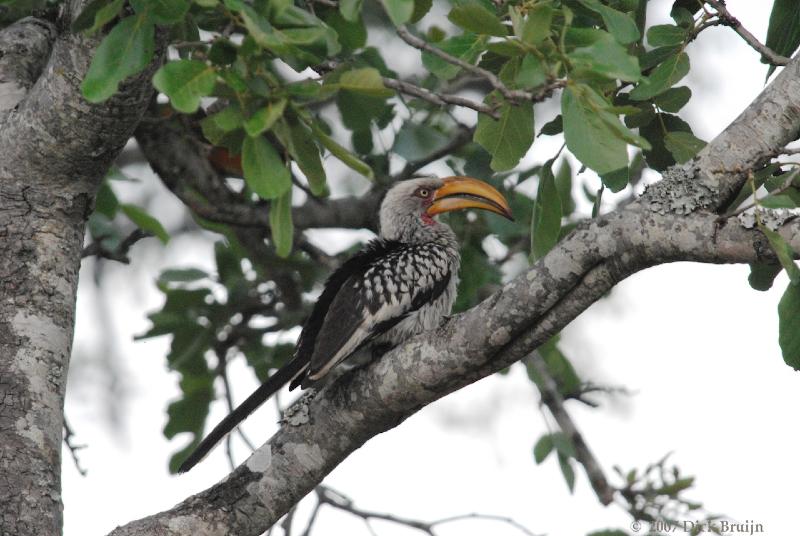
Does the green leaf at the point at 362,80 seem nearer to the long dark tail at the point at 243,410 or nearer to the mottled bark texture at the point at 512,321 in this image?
the mottled bark texture at the point at 512,321

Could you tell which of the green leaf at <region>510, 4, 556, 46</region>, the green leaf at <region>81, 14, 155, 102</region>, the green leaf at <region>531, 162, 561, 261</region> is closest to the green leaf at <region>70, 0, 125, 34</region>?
the green leaf at <region>81, 14, 155, 102</region>

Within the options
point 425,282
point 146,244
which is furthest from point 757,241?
point 146,244

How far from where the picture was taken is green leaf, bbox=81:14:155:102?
210 cm

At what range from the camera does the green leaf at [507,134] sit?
2492 mm

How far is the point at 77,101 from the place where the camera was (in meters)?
2.77

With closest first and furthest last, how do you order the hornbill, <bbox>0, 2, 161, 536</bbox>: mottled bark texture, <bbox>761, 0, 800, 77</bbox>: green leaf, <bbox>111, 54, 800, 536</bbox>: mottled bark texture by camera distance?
1. <bbox>111, 54, 800, 536</bbox>: mottled bark texture
2. <bbox>0, 2, 161, 536</bbox>: mottled bark texture
3. <bbox>761, 0, 800, 77</bbox>: green leaf
4. the hornbill

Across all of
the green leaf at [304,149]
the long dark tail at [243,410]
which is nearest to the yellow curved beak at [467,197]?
the long dark tail at [243,410]

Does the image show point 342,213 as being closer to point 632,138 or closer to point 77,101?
point 77,101

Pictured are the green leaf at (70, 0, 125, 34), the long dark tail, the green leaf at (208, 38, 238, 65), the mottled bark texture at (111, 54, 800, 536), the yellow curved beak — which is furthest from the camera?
the yellow curved beak

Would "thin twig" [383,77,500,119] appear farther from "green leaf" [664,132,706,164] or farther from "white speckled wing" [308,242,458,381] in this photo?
"white speckled wing" [308,242,458,381]

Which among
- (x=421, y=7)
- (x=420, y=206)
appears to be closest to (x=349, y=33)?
(x=421, y=7)

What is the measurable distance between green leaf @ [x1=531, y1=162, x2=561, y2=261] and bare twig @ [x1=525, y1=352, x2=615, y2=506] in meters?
1.40

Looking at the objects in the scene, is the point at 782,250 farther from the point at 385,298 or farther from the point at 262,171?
the point at 385,298

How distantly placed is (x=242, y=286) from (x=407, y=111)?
1.04 m
